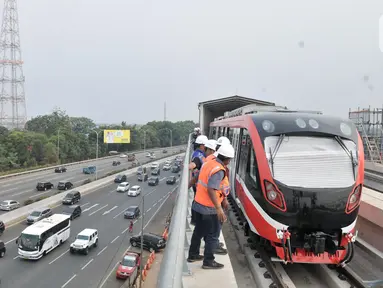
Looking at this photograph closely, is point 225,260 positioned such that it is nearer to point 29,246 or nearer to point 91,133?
point 29,246

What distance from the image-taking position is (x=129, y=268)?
16.9 m

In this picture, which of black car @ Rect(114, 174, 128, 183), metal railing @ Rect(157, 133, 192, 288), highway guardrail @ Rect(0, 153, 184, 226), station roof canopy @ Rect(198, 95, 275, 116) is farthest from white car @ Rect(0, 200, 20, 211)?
metal railing @ Rect(157, 133, 192, 288)

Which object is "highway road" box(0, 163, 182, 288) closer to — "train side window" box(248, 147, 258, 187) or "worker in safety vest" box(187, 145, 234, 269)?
"train side window" box(248, 147, 258, 187)

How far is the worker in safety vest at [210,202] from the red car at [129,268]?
1390cm

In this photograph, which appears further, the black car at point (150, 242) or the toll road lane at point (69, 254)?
the black car at point (150, 242)

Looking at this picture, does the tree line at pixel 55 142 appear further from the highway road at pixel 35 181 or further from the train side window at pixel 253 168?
the train side window at pixel 253 168

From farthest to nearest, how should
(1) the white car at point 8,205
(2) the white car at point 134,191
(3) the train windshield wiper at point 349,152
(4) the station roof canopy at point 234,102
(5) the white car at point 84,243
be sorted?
(2) the white car at point 134,191
(1) the white car at point 8,205
(5) the white car at point 84,243
(4) the station roof canopy at point 234,102
(3) the train windshield wiper at point 349,152

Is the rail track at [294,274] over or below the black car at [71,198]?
over

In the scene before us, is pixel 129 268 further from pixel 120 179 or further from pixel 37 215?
pixel 120 179

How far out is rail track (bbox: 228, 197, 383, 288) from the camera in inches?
174

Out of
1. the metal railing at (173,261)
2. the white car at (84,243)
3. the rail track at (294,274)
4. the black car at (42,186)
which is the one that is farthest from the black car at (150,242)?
the metal railing at (173,261)

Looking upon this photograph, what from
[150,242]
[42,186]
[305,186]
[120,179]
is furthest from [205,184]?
[120,179]

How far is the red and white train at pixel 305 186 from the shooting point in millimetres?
4500

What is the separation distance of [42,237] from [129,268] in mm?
5323
